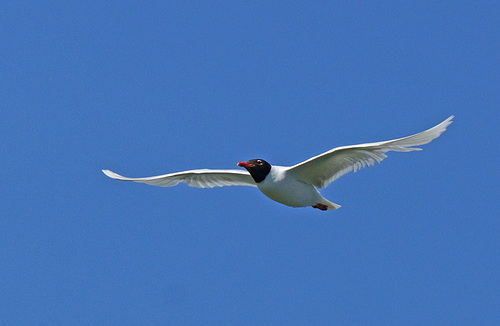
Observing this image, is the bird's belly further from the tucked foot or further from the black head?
the tucked foot

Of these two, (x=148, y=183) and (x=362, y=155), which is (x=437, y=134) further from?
(x=148, y=183)

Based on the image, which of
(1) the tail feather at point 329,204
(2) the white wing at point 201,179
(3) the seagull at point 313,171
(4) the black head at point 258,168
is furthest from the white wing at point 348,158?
(2) the white wing at point 201,179

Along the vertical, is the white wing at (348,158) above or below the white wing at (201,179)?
below

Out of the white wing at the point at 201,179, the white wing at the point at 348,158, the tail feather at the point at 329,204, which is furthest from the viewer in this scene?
the white wing at the point at 201,179

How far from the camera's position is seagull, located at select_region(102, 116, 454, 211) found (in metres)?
15.3

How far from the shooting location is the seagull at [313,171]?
50.2 feet

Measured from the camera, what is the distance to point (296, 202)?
17.4 m

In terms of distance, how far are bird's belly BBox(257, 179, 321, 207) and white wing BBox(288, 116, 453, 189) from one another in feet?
0.61

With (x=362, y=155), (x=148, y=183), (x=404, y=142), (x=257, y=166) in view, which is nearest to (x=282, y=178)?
(x=257, y=166)

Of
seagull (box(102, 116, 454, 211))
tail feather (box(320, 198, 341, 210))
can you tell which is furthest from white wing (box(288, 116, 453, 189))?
tail feather (box(320, 198, 341, 210))

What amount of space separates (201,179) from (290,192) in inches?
129

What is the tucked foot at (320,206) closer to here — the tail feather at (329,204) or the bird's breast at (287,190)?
the tail feather at (329,204)

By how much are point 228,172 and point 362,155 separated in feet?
13.3

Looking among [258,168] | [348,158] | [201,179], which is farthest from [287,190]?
[201,179]
